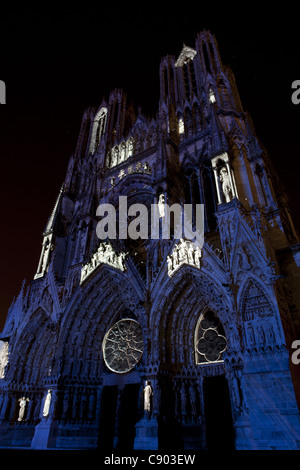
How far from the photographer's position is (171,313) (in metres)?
13.4

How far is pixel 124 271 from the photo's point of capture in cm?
1524

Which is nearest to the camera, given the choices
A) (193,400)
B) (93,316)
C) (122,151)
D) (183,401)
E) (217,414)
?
(217,414)

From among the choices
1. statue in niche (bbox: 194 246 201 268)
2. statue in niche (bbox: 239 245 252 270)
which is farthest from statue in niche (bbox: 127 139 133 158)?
statue in niche (bbox: 239 245 252 270)

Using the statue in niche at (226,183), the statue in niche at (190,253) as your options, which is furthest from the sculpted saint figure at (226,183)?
the statue in niche at (190,253)

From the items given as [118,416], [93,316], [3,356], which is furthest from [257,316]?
[3,356]

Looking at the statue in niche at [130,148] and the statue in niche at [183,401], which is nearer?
the statue in niche at [183,401]

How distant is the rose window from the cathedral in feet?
0.16

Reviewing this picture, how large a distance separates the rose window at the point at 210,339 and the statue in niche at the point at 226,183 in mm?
5442

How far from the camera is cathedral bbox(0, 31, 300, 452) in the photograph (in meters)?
10.3

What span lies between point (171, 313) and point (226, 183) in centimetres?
676

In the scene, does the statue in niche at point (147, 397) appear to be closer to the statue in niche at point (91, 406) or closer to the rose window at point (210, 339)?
the rose window at point (210, 339)

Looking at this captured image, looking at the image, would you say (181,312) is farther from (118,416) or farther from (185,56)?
(185,56)

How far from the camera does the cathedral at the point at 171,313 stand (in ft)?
33.9

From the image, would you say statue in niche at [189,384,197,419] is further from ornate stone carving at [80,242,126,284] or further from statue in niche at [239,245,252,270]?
ornate stone carving at [80,242,126,284]
